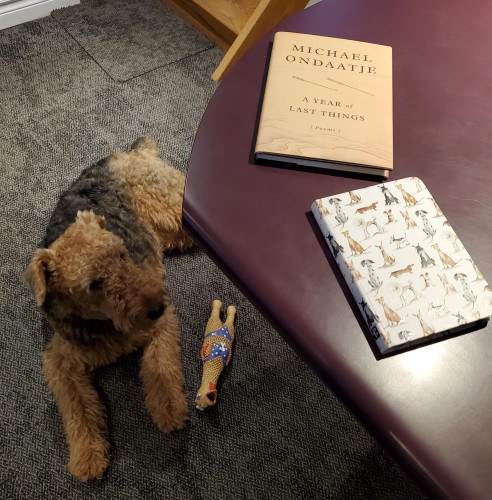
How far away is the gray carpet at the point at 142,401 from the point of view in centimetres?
131

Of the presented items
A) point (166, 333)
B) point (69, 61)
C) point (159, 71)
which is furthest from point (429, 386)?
point (69, 61)

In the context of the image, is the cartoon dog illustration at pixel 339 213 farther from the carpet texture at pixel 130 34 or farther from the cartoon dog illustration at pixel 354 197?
the carpet texture at pixel 130 34

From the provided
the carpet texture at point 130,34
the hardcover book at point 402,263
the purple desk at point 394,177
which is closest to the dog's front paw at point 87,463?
the purple desk at point 394,177

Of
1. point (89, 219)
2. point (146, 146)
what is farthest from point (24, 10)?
point (89, 219)

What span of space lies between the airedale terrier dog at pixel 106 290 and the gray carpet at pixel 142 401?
7cm

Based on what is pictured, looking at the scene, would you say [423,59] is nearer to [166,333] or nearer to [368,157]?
[368,157]

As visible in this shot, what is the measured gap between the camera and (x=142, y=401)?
4.66 feet

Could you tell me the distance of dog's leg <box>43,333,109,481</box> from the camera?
1271 millimetres

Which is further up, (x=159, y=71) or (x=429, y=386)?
(x=429, y=386)

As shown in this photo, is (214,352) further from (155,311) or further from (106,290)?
(106,290)

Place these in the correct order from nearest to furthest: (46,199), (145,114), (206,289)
A: 1. (206,289)
2. (46,199)
3. (145,114)

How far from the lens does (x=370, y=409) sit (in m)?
0.64

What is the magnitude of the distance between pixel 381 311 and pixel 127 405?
1026mm

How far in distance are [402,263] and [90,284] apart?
2.54 feet
